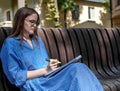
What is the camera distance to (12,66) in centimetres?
315

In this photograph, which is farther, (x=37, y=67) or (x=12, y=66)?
(x=37, y=67)

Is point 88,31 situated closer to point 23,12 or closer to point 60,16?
point 23,12

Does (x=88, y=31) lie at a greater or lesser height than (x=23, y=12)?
lesser

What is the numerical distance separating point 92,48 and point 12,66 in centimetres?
200

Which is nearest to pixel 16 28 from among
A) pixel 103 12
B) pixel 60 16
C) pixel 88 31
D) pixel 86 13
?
pixel 88 31

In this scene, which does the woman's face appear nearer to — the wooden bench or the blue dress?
the blue dress

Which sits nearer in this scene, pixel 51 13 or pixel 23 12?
pixel 23 12

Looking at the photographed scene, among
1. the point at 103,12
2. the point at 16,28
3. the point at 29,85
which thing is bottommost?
the point at 103,12

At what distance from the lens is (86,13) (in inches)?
1155

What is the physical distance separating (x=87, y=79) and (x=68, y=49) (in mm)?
1729

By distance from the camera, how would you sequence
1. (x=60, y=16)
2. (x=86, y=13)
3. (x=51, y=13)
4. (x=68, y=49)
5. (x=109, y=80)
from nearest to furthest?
(x=109, y=80) → (x=68, y=49) → (x=51, y=13) → (x=60, y=16) → (x=86, y=13)

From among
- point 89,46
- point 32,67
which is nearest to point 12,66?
point 32,67

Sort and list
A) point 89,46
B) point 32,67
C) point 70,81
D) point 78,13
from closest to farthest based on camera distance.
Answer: point 70,81
point 32,67
point 89,46
point 78,13

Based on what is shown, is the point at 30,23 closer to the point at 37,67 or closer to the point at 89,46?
the point at 37,67
